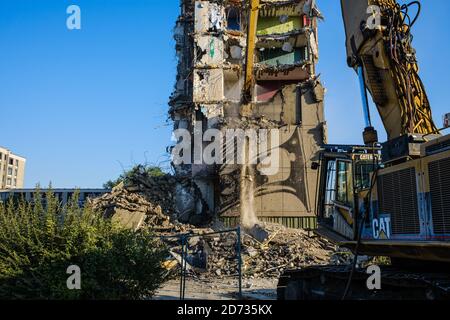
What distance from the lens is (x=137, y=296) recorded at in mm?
8266

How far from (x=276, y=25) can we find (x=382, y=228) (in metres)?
33.5

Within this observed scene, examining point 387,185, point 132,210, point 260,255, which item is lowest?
point 260,255

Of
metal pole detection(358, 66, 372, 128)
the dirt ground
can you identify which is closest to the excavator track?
the dirt ground

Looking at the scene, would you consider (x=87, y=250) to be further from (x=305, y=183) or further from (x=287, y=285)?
(x=305, y=183)

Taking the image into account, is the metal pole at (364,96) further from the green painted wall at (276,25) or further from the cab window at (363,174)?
the green painted wall at (276,25)

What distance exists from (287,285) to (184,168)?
20874mm

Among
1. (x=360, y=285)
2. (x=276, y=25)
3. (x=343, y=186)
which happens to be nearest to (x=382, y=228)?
(x=360, y=285)

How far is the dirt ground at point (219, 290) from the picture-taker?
37.5 feet

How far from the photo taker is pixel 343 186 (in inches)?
309

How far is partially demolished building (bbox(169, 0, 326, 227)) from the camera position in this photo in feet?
88.0

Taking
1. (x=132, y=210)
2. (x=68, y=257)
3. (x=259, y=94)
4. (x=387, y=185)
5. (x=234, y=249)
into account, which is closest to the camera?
(x=387, y=185)

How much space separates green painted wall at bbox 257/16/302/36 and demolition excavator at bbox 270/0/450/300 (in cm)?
2946

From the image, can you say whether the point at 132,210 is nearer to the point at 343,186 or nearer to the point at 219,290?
the point at 219,290
